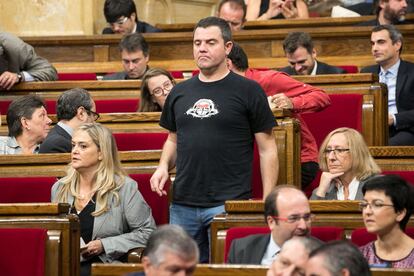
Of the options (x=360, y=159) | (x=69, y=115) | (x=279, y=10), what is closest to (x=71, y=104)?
(x=69, y=115)

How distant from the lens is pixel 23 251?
4125 mm

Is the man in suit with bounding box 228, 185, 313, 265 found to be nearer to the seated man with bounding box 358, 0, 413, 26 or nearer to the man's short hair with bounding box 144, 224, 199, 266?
the man's short hair with bounding box 144, 224, 199, 266

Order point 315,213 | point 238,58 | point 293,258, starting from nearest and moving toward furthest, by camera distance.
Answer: point 293,258, point 315,213, point 238,58

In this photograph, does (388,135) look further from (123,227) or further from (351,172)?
(123,227)

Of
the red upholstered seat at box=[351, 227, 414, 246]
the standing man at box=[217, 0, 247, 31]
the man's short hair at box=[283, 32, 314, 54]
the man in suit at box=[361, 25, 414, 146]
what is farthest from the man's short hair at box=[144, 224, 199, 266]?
the standing man at box=[217, 0, 247, 31]

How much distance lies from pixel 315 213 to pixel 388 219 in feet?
1.03

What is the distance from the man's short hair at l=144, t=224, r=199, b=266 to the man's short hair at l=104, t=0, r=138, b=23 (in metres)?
4.22

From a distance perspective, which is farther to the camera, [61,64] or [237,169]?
[61,64]

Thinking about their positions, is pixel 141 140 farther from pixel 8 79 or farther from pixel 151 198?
pixel 8 79

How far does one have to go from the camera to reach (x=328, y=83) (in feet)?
18.7

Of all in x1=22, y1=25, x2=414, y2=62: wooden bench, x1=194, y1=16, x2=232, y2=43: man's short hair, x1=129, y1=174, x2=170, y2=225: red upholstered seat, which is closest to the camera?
x1=194, y1=16, x2=232, y2=43: man's short hair

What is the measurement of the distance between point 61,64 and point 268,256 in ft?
12.6

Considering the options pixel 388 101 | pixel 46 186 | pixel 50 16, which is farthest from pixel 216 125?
pixel 50 16

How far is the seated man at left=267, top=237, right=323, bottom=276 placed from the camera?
320cm
